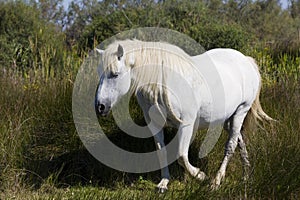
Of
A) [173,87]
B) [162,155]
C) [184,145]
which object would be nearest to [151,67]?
[173,87]

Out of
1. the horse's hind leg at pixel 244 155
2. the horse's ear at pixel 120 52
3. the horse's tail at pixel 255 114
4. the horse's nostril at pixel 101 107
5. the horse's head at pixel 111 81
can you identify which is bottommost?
the horse's hind leg at pixel 244 155

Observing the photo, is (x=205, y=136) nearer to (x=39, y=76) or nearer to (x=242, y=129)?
(x=242, y=129)

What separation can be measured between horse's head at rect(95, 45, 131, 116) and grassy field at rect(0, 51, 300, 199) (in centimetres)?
78

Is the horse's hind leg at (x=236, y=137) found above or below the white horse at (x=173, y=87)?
below

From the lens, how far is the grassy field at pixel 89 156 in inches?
173

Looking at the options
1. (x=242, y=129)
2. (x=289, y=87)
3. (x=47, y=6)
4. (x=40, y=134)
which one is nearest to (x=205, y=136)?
(x=242, y=129)

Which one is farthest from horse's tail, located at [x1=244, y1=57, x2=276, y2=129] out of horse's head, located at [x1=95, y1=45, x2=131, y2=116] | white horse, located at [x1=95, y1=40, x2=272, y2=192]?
horse's head, located at [x1=95, y1=45, x2=131, y2=116]

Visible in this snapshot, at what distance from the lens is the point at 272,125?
18.4 feet

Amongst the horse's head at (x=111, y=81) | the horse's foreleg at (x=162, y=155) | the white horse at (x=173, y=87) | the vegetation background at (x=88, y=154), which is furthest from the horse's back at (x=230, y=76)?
the horse's head at (x=111, y=81)

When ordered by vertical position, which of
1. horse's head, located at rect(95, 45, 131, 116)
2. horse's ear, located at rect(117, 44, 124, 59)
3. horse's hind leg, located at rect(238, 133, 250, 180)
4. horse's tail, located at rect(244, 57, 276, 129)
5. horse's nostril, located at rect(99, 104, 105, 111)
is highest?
horse's ear, located at rect(117, 44, 124, 59)

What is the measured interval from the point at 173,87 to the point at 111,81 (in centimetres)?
62

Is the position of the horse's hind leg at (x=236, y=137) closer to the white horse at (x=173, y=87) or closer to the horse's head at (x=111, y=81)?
the white horse at (x=173, y=87)

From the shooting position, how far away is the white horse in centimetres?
463

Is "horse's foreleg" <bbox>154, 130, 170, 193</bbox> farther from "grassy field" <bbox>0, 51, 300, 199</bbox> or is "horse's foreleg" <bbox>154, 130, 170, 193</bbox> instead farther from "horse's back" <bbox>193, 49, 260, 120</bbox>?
"horse's back" <bbox>193, 49, 260, 120</bbox>
